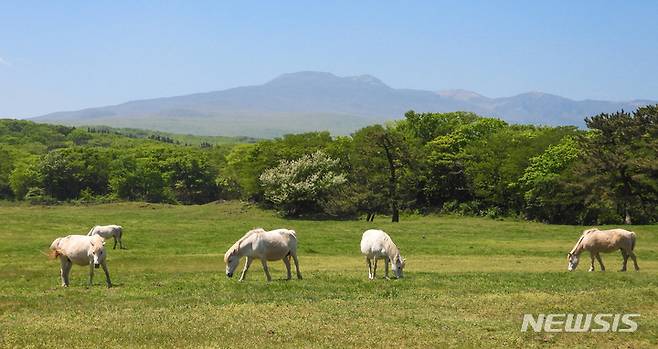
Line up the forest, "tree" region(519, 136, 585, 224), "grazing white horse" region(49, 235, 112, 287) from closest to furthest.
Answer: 1. "grazing white horse" region(49, 235, 112, 287)
2. the forest
3. "tree" region(519, 136, 585, 224)

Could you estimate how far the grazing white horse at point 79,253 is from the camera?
1030 inches

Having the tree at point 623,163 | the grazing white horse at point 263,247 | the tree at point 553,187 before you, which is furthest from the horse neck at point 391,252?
the tree at point 553,187

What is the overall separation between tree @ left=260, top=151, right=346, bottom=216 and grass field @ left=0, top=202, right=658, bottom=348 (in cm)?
4238

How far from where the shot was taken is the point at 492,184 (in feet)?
280

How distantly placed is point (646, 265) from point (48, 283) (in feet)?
94.8

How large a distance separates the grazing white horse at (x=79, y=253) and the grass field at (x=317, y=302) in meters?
0.74

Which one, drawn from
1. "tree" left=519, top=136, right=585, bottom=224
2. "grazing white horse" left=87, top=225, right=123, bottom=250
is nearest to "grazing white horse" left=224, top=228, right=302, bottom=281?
"grazing white horse" left=87, top=225, right=123, bottom=250

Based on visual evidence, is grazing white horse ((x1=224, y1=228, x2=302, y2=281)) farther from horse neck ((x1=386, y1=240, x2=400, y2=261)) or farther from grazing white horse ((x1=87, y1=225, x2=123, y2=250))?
grazing white horse ((x1=87, y1=225, x2=123, y2=250))

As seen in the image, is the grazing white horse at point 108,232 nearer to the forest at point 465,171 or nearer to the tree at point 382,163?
the forest at point 465,171

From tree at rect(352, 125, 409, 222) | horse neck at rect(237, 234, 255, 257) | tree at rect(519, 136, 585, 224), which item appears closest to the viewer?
horse neck at rect(237, 234, 255, 257)

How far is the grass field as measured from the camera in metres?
16.2

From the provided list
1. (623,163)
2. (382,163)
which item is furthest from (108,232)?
(623,163)

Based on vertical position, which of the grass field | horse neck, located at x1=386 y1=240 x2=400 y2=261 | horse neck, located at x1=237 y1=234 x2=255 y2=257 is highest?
horse neck, located at x1=237 y1=234 x2=255 y2=257

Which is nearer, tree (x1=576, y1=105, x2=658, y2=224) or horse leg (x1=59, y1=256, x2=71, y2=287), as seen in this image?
horse leg (x1=59, y1=256, x2=71, y2=287)
